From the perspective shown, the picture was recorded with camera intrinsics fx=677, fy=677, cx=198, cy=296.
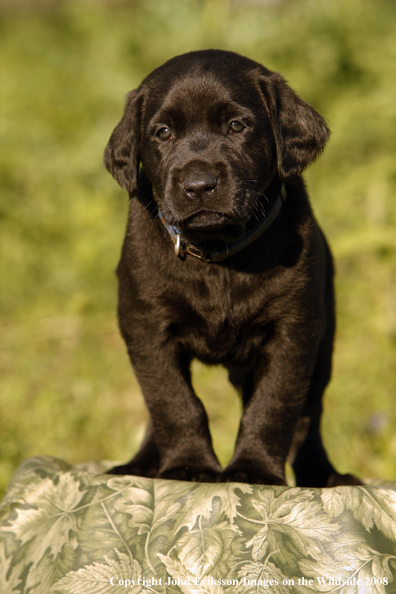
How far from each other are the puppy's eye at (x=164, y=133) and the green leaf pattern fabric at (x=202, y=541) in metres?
1.40

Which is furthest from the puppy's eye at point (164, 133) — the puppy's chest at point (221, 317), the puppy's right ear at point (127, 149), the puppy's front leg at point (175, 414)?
the puppy's front leg at point (175, 414)

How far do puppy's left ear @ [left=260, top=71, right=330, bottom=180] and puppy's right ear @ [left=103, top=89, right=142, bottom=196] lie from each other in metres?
0.57

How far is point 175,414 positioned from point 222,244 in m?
0.72

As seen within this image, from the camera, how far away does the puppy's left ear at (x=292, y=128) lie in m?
2.77

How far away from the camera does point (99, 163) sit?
6629mm

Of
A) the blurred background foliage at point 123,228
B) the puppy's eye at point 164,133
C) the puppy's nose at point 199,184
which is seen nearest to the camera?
the puppy's nose at point 199,184

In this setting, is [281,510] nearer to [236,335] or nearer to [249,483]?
[249,483]

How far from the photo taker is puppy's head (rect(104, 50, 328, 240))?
255cm

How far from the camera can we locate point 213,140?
8.86 feet

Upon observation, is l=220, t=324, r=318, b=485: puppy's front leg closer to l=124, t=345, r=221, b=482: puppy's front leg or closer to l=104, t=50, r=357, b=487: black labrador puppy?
l=104, t=50, r=357, b=487: black labrador puppy

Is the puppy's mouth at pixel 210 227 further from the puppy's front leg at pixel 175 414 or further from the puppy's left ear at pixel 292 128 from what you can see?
the puppy's front leg at pixel 175 414

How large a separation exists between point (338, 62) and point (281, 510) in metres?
4.70

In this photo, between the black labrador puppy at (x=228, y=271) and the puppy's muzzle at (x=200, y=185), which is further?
the black labrador puppy at (x=228, y=271)

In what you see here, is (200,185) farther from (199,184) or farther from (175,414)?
(175,414)
